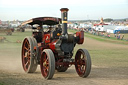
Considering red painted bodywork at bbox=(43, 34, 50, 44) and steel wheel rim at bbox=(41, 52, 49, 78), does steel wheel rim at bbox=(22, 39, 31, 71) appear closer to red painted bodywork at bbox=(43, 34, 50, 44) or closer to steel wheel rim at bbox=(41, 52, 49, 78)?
red painted bodywork at bbox=(43, 34, 50, 44)

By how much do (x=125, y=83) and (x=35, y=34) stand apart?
4.32 metres

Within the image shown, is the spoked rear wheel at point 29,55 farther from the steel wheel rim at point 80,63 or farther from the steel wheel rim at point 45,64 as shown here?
the steel wheel rim at point 80,63

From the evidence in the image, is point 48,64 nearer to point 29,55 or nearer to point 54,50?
point 54,50

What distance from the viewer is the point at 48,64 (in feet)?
28.3

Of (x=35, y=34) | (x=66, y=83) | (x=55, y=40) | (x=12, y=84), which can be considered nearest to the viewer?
(x=12, y=84)

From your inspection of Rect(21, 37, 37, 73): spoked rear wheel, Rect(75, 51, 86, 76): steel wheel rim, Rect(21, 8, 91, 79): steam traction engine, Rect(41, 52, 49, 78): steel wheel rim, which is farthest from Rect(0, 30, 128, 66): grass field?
Rect(41, 52, 49, 78): steel wheel rim

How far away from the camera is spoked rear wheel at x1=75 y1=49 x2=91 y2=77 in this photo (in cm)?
874

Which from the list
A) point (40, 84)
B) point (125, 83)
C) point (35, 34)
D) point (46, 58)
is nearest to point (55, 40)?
point (46, 58)

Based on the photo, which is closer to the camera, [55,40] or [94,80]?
[94,80]

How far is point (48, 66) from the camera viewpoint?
8562mm

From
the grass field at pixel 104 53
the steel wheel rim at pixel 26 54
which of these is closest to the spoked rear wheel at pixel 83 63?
the steel wheel rim at pixel 26 54

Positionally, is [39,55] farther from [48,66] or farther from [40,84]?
[40,84]

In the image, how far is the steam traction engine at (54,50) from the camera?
8764 millimetres

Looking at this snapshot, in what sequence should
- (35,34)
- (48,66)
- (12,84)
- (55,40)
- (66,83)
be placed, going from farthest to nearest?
(35,34)
(55,40)
(48,66)
(66,83)
(12,84)
